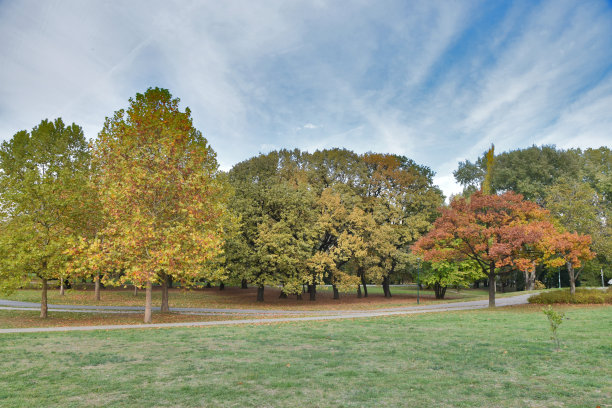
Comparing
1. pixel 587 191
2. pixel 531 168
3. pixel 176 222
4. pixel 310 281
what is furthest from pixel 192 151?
pixel 531 168

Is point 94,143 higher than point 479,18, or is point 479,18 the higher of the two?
point 479,18

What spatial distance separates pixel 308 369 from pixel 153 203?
14.0 meters

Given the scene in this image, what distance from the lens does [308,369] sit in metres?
8.02

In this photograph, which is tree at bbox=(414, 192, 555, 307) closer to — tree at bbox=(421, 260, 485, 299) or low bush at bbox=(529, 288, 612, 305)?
low bush at bbox=(529, 288, 612, 305)

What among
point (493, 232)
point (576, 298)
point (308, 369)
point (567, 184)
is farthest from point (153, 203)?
point (567, 184)

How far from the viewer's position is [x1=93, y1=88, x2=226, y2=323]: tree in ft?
55.6

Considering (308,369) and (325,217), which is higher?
(325,217)

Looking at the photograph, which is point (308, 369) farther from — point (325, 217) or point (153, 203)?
point (325, 217)

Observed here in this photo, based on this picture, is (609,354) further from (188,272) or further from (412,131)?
(412,131)

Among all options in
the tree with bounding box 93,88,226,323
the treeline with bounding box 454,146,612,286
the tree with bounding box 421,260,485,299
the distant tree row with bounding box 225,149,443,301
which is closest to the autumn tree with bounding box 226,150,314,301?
the distant tree row with bounding box 225,149,443,301

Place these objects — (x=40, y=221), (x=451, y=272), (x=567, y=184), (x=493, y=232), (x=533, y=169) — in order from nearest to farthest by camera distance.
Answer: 1. (x=40, y=221)
2. (x=493, y=232)
3. (x=451, y=272)
4. (x=567, y=184)
5. (x=533, y=169)

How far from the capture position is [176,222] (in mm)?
18953

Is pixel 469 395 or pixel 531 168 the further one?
pixel 531 168

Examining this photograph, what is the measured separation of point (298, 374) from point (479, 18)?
64.1 ft
